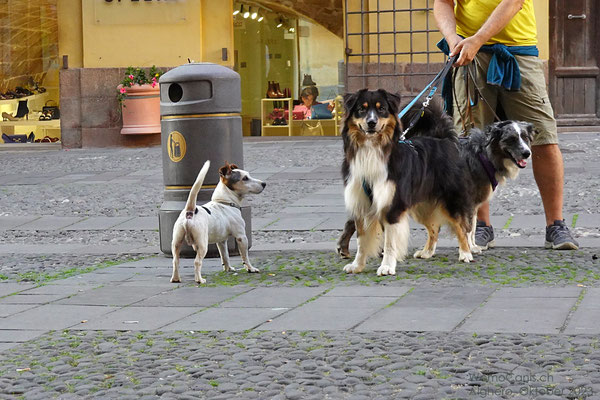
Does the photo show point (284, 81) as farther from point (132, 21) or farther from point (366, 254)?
point (366, 254)

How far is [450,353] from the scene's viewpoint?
14.0 feet

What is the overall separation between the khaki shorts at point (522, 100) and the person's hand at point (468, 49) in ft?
1.03

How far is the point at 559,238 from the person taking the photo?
23.0 ft

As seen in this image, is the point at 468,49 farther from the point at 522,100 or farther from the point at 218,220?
the point at 218,220

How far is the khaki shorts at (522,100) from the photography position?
7.04 meters

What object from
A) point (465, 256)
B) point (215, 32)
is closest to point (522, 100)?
point (465, 256)

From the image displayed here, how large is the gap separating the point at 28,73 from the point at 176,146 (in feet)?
39.6

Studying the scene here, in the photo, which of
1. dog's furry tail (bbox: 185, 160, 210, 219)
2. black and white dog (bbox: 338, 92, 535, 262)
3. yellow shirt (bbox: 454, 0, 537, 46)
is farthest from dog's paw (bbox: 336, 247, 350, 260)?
yellow shirt (bbox: 454, 0, 537, 46)

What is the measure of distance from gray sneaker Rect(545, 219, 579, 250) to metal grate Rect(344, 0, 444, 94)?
9466 millimetres

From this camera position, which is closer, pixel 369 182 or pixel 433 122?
pixel 369 182

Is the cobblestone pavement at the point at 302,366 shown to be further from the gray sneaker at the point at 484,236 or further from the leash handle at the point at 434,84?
the gray sneaker at the point at 484,236

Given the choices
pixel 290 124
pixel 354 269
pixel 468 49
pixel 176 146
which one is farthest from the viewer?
pixel 290 124

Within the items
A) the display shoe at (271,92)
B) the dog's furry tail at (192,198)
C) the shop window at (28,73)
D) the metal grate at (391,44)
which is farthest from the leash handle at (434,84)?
the shop window at (28,73)

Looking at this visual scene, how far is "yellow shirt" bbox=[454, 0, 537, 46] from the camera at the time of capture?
7.02m
